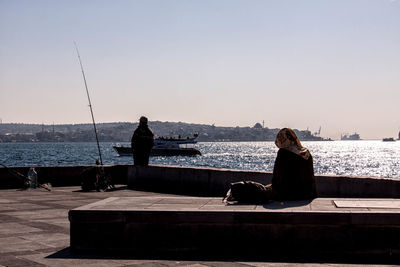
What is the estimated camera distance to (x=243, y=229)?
7.29 metres

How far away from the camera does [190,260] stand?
691 centimetres

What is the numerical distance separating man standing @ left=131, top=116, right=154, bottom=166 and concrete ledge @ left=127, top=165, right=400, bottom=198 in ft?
1.46

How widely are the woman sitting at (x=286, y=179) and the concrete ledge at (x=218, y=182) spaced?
13.3 feet

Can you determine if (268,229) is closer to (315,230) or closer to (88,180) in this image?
(315,230)

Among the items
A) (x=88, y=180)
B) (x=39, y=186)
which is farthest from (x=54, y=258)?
(x=39, y=186)

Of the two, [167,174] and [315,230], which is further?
[167,174]

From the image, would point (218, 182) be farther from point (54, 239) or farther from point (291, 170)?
point (54, 239)

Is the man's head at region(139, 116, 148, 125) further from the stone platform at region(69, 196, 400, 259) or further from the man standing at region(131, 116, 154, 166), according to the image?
the stone platform at region(69, 196, 400, 259)

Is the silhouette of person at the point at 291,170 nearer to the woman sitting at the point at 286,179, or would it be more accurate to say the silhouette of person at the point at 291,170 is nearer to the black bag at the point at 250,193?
the woman sitting at the point at 286,179

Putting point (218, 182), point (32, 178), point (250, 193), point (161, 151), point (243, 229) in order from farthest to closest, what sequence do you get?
point (161, 151) → point (32, 178) → point (218, 182) → point (250, 193) → point (243, 229)

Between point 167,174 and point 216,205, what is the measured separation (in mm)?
9218

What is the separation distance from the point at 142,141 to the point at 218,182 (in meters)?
3.61

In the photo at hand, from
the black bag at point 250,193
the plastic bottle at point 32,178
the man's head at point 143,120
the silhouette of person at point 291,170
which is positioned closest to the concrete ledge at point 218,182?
the man's head at point 143,120

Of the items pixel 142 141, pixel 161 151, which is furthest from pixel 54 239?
pixel 161 151
